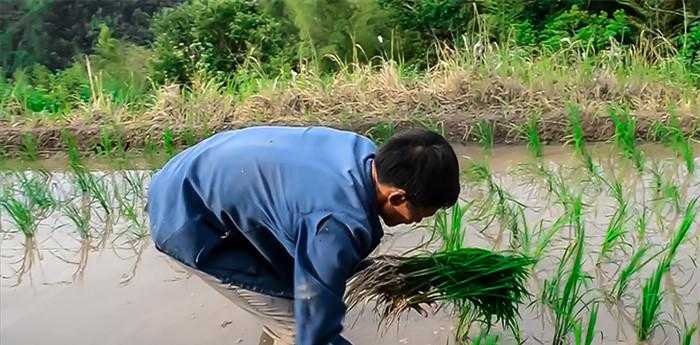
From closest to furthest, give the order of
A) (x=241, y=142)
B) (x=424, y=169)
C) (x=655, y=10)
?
(x=424, y=169) → (x=241, y=142) → (x=655, y=10)

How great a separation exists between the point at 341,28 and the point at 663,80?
9.44ft

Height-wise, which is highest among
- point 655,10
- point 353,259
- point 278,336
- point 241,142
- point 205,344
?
point 241,142

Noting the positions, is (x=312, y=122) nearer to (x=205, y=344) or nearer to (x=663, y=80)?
(x=663, y=80)

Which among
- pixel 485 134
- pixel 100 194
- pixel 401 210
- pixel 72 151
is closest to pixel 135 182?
pixel 100 194

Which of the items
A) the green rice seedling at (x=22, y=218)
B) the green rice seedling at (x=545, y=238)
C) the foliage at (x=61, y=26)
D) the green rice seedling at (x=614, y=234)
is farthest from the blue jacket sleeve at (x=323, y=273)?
the foliage at (x=61, y=26)

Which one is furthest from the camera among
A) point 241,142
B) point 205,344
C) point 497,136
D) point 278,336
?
point 497,136

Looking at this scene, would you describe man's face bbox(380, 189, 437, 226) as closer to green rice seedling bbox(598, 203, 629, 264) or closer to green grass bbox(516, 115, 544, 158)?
green rice seedling bbox(598, 203, 629, 264)

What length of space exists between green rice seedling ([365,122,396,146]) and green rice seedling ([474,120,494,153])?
1.58 ft

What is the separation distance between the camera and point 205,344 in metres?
2.81

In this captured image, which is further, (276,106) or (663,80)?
(276,106)

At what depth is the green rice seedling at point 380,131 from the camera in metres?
5.04

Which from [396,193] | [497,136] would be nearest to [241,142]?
[396,193]

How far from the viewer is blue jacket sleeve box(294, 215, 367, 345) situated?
170cm

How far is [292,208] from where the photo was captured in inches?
70.9
